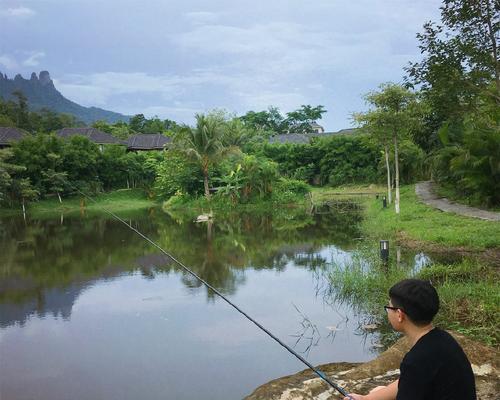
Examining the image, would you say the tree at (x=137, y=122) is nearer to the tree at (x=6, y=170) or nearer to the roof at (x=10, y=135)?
the roof at (x=10, y=135)

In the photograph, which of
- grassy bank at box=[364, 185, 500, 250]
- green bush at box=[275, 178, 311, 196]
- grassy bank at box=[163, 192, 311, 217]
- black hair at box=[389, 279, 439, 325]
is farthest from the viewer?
green bush at box=[275, 178, 311, 196]

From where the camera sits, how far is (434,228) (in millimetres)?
11938

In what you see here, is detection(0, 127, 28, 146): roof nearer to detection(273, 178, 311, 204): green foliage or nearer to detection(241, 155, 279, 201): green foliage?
detection(241, 155, 279, 201): green foliage

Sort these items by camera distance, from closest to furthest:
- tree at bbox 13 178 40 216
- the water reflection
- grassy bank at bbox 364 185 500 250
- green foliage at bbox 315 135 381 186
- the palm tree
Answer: the water reflection, grassy bank at bbox 364 185 500 250, the palm tree, tree at bbox 13 178 40 216, green foliage at bbox 315 135 381 186

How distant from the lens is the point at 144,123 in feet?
197

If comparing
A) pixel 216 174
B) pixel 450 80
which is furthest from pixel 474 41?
pixel 216 174

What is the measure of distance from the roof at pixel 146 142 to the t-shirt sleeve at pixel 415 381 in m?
41.5

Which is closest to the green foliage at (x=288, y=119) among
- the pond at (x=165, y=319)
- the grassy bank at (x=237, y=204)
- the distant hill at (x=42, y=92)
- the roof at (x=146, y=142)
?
the roof at (x=146, y=142)

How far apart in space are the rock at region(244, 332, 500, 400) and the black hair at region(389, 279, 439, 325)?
181cm

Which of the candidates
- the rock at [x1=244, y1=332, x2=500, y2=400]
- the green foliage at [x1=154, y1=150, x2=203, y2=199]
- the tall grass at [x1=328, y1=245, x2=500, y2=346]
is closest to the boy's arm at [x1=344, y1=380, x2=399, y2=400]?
the rock at [x1=244, y1=332, x2=500, y2=400]

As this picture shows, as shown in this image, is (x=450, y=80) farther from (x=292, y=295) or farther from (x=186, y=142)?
(x=186, y=142)

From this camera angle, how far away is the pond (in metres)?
5.22

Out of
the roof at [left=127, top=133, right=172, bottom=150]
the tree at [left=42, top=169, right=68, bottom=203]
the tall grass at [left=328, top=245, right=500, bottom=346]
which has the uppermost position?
the roof at [left=127, top=133, right=172, bottom=150]

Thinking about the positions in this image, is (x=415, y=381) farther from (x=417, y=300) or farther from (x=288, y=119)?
(x=288, y=119)
